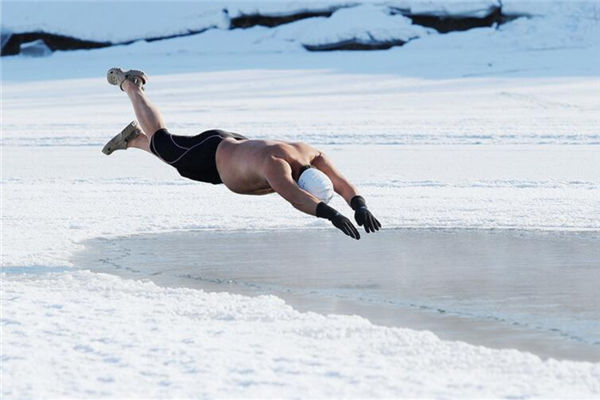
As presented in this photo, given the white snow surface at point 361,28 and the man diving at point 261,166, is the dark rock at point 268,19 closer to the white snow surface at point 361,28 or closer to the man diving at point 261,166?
the white snow surface at point 361,28

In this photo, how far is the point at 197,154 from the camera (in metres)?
7.41

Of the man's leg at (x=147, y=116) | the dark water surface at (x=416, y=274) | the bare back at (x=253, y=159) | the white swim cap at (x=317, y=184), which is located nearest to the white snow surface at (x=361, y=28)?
the dark water surface at (x=416, y=274)

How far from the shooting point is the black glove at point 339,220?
6.33 meters

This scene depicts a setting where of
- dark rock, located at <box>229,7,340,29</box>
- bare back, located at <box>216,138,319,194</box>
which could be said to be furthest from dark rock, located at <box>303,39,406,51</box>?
bare back, located at <box>216,138,319,194</box>

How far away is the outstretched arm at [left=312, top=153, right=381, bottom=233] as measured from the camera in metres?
6.49

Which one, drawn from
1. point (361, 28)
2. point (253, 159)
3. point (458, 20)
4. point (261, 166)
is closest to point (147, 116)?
point (253, 159)

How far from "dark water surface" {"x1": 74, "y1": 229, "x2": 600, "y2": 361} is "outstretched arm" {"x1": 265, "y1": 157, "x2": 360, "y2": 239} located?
0.31 metres

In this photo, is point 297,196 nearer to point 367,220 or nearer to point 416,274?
point 367,220

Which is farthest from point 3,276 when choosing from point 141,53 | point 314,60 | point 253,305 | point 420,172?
point 141,53

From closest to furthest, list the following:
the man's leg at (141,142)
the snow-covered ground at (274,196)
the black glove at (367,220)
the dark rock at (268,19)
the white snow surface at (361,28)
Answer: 1. the snow-covered ground at (274,196)
2. the black glove at (367,220)
3. the man's leg at (141,142)
4. the white snow surface at (361,28)
5. the dark rock at (268,19)

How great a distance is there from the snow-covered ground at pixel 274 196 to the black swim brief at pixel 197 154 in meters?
0.86

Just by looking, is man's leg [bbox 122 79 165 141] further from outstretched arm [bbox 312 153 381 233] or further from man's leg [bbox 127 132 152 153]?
outstretched arm [bbox 312 153 381 233]

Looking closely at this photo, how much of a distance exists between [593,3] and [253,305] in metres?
22.6

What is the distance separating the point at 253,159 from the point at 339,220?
0.85m
